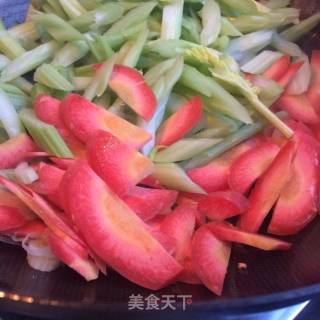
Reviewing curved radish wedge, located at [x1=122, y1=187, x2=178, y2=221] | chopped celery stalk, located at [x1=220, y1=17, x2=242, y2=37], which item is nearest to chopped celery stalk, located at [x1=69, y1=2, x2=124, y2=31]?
chopped celery stalk, located at [x1=220, y1=17, x2=242, y2=37]

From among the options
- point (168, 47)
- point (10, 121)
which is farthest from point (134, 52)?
point (10, 121)

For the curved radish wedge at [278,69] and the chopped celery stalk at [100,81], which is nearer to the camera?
the chopped celery stalk at [100,81]

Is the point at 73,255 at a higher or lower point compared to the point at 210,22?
lower

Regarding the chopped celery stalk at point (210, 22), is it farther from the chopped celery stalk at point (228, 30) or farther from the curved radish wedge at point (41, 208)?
the curved radish wedge at point (41, 208)

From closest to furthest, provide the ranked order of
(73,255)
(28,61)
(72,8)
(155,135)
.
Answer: (73,255) → (155,135) → (28,61) → (72,8)

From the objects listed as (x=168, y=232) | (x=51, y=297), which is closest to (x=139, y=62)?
(x=168, y=232)

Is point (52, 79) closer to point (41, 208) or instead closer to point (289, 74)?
point (41, 208)

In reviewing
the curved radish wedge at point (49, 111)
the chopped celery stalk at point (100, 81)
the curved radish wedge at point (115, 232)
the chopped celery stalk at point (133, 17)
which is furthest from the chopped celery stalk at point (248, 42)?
the curved radish wedge at point (115, 232)
